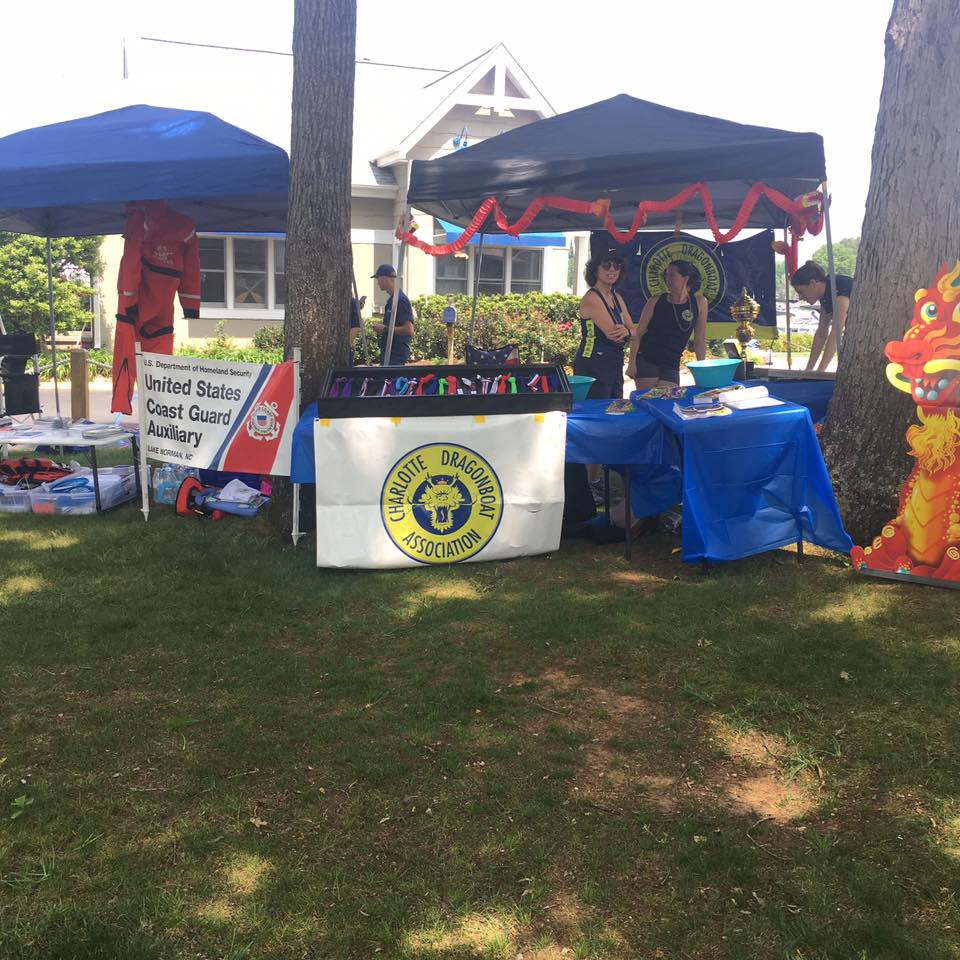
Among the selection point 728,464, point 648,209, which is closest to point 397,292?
point 648,209

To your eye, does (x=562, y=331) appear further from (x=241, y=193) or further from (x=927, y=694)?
(x=927, y=694)

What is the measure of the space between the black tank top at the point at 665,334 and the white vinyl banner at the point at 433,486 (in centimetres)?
206

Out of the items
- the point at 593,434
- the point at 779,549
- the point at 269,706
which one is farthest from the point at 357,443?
the point at 779,549

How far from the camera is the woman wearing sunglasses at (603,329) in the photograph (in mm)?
6867

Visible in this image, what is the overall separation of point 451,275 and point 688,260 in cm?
1287

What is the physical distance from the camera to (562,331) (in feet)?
65.5

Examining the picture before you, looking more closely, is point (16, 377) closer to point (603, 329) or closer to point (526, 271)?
point (603, 329)

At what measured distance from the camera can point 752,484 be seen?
17.4ft

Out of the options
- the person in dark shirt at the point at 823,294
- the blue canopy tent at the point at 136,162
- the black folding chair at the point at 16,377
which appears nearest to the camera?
the blue canopy tent at the point at 136,162

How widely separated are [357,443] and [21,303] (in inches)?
601

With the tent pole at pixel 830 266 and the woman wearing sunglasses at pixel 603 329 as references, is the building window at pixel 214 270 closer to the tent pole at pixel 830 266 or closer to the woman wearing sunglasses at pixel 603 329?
the woman wearing sunglasses at pixel 603 329

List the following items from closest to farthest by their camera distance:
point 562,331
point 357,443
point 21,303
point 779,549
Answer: point 357,443 → point 779,549 → point 21,303 → point 562,331

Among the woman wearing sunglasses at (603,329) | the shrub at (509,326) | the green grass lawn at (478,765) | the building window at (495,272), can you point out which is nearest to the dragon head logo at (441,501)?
the green grass lawn at (478,765)

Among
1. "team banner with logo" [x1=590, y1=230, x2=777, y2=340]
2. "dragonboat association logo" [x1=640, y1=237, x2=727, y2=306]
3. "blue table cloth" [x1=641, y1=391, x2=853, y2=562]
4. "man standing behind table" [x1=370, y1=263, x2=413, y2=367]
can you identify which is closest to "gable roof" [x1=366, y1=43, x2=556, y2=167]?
"team banner with logo" [x1=590, y1=230, x2=777, y2=340]
